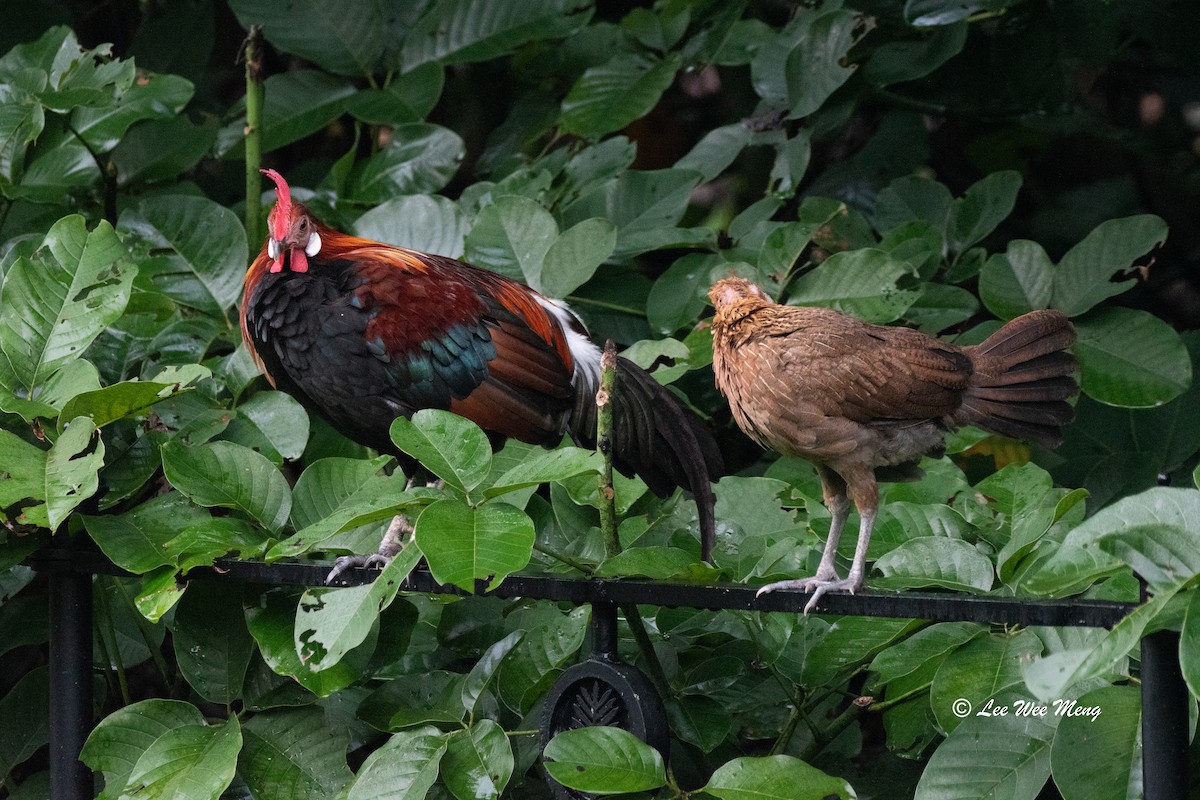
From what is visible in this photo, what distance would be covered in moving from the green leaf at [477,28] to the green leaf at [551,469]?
208 cm

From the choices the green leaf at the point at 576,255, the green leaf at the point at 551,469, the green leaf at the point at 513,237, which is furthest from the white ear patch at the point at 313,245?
the green leaf at the point at 551,469

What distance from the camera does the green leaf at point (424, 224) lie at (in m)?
2.81

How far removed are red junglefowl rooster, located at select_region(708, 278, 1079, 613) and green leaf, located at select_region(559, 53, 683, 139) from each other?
4.50 ft

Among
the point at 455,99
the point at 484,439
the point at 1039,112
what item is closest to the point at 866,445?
the point at 484,439

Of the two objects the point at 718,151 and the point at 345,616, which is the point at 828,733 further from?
the point at 718,151

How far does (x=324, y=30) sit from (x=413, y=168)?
471 millimetres

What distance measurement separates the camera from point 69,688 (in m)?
1.75

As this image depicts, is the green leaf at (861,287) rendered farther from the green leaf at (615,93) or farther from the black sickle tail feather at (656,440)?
the green leaf at (615,93)

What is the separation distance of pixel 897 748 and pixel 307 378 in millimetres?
1263

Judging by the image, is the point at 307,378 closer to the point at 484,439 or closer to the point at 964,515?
the point at 484,439

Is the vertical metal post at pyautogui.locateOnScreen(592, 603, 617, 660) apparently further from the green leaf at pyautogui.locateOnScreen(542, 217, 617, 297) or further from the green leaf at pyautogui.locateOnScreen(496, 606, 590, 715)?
the green leaf at pyautogui.locateOnScreen(542, 217, 617, 297)

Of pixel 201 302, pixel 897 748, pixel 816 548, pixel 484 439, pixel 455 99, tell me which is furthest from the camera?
pixel 455 99

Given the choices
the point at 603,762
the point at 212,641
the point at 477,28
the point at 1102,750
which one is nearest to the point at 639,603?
the point at 603,762

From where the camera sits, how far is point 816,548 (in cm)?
218
